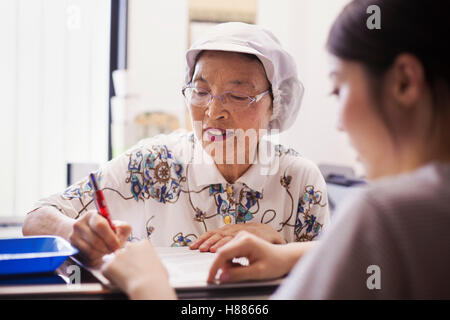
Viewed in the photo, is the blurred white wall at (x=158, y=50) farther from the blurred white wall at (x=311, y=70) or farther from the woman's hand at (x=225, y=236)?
the woman's hand at (x=225, y=236)

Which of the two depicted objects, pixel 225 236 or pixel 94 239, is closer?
pixel 94 239

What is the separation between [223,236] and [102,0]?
9.45 ft

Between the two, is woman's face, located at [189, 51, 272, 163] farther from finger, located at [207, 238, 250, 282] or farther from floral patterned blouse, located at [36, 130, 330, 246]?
finger, located at [207, 238, 250, 282]

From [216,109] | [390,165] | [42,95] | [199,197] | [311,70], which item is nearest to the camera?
[390,165]

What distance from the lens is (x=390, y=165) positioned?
59 cm

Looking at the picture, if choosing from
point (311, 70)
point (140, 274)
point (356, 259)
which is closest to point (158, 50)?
point (311, 70)

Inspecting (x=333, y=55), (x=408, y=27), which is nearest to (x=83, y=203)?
(x=333, y=55)

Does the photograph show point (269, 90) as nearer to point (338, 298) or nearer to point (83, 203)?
point (83, 203)

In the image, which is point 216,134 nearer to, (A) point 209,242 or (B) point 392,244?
(A) point 209,242

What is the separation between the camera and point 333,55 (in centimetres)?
64

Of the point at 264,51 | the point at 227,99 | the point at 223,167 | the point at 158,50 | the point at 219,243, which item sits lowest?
the point at 219,243

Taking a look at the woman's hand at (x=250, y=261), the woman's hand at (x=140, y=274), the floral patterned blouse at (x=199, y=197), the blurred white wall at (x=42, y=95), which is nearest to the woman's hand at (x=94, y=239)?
the woman's hand at (x=140, y=274)

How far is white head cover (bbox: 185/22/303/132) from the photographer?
1.28m

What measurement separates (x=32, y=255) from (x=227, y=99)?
0.73 metres
